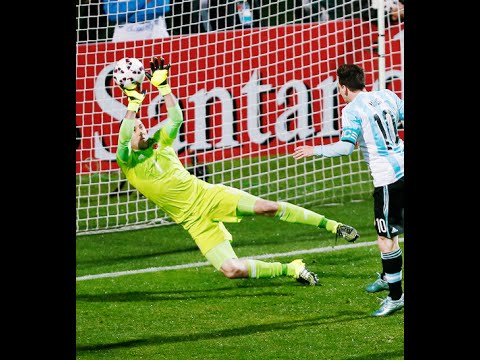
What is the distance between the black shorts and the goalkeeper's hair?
2.53ft

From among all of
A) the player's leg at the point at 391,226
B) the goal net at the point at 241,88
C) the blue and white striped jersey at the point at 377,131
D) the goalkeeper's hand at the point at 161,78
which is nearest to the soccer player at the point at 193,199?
the goalkeeper's hand at the point at 161,78

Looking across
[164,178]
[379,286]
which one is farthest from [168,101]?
[379,286]

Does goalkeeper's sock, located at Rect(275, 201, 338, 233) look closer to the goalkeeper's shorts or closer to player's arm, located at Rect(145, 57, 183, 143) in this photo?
the goalkeeper's shorts

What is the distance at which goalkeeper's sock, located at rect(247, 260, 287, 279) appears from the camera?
790cm

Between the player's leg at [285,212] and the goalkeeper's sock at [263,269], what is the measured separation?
0.40 metres

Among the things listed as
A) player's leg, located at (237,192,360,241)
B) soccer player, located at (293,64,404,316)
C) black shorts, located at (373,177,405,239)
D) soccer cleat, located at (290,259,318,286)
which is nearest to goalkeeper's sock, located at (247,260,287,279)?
soccer cleat, located at (290,259,318,286)

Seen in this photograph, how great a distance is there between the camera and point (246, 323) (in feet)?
24.4

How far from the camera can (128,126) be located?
780cm

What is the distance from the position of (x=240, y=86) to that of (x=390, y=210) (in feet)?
17.2

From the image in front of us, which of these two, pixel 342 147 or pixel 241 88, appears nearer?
pixel 342 147

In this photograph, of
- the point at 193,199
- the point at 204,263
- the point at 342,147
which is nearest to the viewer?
the point at 342,147

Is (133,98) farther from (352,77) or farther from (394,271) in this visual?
(394,271)
